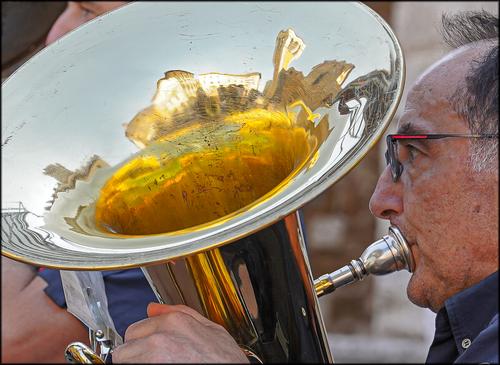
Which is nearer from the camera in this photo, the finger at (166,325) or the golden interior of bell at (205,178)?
the finger at (166,325)

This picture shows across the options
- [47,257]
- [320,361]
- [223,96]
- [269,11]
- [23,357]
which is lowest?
[23,357]

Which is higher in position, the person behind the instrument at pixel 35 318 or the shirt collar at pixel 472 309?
the shirt collar at pixel 472 309

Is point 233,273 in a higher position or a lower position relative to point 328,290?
higher

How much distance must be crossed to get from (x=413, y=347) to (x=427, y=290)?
2.93 metres

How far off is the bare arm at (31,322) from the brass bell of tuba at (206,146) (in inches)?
36.5

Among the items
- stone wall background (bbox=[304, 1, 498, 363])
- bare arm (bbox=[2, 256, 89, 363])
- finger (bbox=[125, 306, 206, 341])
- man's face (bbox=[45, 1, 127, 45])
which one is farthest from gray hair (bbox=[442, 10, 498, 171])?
stone wall background (bbox=[304, 1, 498, 363])

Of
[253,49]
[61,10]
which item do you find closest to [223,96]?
[253,49]

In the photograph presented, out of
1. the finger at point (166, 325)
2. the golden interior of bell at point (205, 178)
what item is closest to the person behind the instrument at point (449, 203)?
the finger at point (166, 325)

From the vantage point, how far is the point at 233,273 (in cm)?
152

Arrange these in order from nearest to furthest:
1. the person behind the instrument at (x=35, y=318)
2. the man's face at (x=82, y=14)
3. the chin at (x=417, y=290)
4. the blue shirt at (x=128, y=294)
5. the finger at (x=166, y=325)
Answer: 1. the finger at (x=166, y=325)
2. the chin at (x=417, y=290)
3. the blue shirt at (x=128, y=294)
4. the person behind the instrument at (x=35, y=318)
5. the man's face at (x=82, y=14)

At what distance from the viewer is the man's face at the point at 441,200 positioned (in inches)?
58.6

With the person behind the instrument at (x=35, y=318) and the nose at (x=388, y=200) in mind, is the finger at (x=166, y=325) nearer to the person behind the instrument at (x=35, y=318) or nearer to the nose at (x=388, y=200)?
the nose at (x=388, y=200)

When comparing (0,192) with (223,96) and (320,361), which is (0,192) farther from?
(320,361)

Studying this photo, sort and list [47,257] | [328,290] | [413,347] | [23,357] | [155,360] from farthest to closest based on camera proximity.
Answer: [413,347], [23,357], [328,290], [47,257], [155,360]
